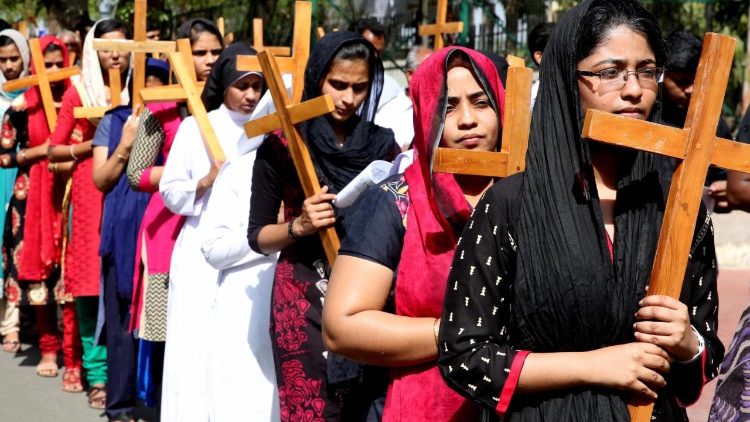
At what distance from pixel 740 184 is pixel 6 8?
27.0 meters

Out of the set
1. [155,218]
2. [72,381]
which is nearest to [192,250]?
[155,218]

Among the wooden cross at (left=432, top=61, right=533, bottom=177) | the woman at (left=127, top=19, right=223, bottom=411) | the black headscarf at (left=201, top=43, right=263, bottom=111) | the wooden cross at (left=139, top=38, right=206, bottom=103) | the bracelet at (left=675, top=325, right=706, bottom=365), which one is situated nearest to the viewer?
the bracelet at (left=675, top=325, right=706, bottom=365)

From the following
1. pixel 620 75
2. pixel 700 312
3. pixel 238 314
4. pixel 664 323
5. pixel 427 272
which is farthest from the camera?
pixel 238 314

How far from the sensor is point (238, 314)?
14.8 ft

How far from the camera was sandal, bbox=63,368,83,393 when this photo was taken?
7664mm

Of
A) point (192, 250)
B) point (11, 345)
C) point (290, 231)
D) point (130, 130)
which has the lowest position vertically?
point (11, 345)

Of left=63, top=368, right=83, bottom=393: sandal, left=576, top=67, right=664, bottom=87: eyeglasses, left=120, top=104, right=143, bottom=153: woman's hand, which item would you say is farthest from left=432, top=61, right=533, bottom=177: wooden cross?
left=63, top=368, right=83, bottom=393: sandal

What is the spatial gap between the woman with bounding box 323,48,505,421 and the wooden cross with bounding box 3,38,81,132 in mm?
5171

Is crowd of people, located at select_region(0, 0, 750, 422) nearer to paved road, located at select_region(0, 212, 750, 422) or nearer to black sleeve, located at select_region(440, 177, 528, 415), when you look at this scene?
black sleeve, located at select_region(440, 177, 528, 415)

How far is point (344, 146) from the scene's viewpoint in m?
4.07

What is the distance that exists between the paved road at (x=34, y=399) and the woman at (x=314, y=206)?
326 centimetres

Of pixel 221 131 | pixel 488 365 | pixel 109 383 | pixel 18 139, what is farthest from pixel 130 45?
pixel 488 365

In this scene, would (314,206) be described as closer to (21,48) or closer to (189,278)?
(189,278)

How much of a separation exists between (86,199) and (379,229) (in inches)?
184
